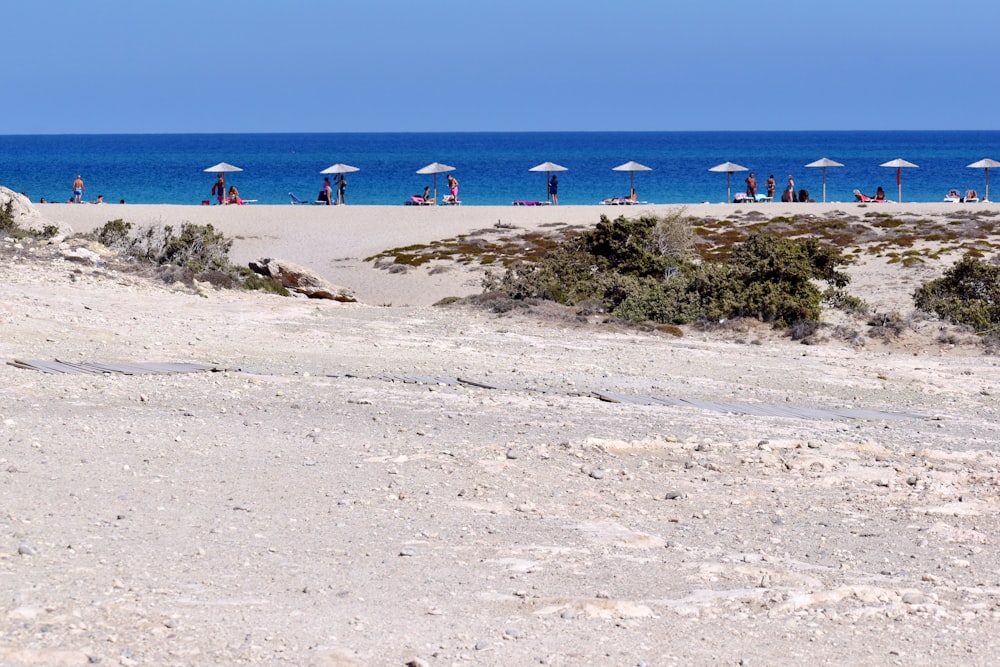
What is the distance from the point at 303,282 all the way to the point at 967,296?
1015 centimetres

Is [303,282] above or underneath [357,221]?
underneath

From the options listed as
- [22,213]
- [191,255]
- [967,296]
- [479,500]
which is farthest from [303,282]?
[479,500]

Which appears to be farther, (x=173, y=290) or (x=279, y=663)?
(x=173, y=290)

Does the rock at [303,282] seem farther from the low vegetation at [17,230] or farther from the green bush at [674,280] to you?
the low vegetation at [17,230]

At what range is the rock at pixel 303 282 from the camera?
1925cm

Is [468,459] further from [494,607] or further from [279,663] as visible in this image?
[279,663]

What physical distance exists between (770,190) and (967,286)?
2311 centimetres

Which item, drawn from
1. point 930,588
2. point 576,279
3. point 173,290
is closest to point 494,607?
point 930,588

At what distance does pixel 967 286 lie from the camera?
17734 millimetres

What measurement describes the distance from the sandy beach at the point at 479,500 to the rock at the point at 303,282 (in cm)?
525

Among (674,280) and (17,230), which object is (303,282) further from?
(674,280)

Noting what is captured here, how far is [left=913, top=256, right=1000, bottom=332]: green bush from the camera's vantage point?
635 inches

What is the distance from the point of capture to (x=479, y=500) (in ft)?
23.4

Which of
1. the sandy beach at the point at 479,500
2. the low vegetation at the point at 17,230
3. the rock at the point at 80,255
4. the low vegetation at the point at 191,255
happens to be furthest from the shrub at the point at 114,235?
the sandy beach at the point at 479,500
